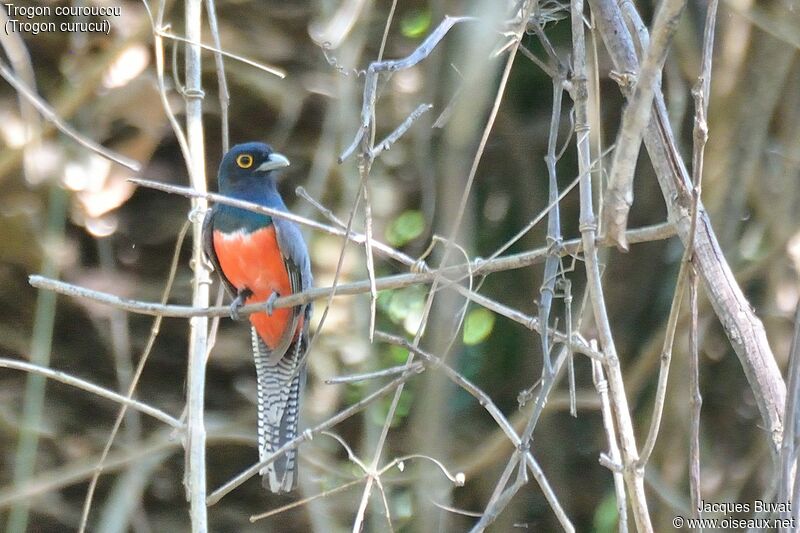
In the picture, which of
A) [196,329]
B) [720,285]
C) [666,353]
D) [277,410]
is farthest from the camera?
[277,410]

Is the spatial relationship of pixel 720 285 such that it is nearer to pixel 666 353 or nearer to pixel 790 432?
pixel 666 353

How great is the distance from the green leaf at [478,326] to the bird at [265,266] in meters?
0.84

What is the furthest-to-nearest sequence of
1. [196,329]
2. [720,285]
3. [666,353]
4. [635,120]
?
[196,329] → [720,285] → [666,353] → [635,120]

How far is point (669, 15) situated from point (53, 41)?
4.10 m

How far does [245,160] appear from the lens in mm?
4805

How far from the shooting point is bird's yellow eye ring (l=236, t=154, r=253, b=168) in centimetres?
479

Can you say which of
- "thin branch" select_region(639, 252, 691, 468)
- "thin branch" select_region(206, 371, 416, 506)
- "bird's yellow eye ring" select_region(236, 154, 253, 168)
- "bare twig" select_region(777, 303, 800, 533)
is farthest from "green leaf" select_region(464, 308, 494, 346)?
"bare twig" select_region(777, 303, 800, 533)

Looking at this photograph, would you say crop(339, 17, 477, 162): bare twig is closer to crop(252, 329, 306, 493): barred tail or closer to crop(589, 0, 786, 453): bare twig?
crop(589, 0, 786, 453): bare twig

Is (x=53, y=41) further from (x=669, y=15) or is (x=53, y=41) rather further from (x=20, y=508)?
(x=669, y=15)

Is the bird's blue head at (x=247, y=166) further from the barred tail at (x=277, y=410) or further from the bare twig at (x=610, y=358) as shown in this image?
the bare twig at (x=610, y=358)

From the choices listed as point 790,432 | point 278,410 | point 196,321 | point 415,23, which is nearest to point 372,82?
point 790,432

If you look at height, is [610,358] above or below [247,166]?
below

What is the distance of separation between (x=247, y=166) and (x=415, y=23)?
110cm

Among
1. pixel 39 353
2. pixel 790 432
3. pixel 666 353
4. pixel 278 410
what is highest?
pixel 39 353
